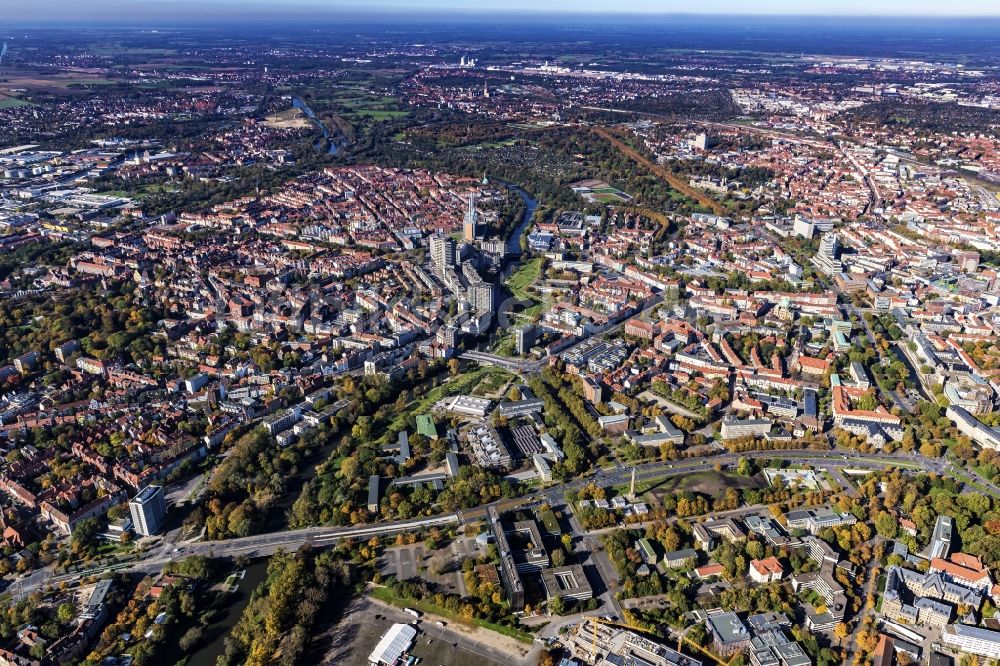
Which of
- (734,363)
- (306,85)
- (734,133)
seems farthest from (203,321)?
(306,85)

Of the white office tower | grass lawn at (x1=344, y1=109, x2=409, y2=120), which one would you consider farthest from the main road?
grass lawn at (x1=344, y1=109, x2=409, y2=120)

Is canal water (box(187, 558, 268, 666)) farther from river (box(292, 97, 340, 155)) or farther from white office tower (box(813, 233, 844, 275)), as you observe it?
river (box(292, 97, 340, 155))

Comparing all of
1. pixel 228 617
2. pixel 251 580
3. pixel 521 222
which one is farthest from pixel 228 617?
pixel 521 222

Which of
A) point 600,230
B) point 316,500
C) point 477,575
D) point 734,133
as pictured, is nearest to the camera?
point 477,575

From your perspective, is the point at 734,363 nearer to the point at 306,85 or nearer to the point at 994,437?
the point at 994,437

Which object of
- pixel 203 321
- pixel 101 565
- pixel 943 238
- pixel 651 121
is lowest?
pixel 101 565

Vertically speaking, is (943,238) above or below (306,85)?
below

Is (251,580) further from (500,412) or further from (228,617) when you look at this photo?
(500,412)
